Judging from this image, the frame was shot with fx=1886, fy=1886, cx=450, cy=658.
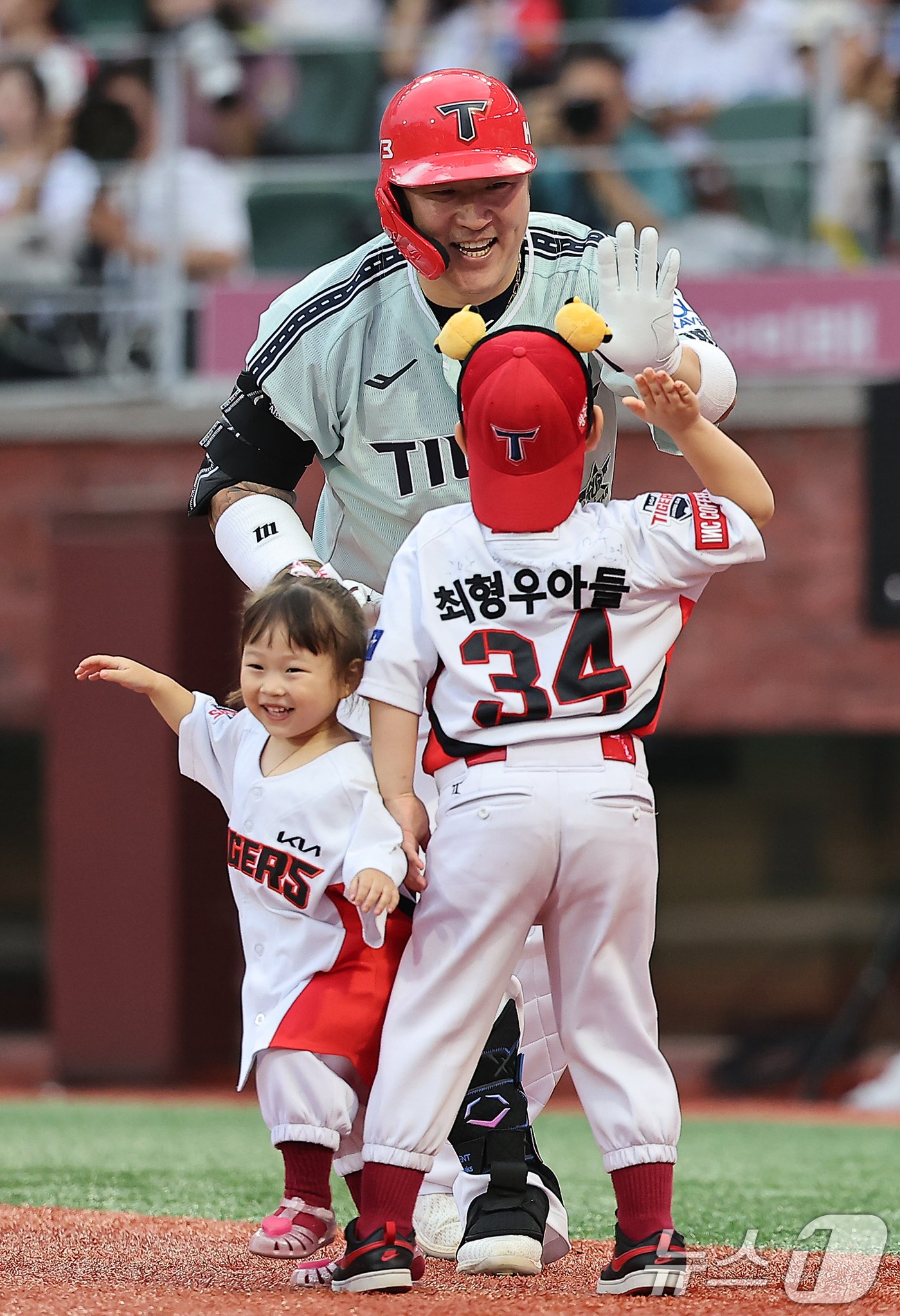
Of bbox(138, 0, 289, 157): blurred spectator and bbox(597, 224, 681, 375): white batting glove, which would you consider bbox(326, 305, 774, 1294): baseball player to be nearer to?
bbox(597, 224, 681, 375): white batting glove

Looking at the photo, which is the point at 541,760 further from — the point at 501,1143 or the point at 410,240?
the point at 410,240

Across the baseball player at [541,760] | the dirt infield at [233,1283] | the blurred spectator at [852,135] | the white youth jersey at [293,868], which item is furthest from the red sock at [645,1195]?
the blurred spectator at [852,135]

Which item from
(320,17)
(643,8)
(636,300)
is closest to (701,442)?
(636,300)

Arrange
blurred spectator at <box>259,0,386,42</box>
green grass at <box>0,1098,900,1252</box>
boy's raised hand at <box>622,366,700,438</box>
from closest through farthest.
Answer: boy's raised hand at <box>622,366,700,438</box> → green grass at <box>0,1098,900,1252</box> → blurred spectator at <box>259,0,386,42</box>

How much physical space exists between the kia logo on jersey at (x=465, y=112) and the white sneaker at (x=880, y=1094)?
18.7ft

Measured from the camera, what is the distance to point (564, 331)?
3012 mm

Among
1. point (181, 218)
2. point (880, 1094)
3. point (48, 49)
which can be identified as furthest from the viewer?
point (48, 49)

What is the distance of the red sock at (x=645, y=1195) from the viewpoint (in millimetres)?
2936

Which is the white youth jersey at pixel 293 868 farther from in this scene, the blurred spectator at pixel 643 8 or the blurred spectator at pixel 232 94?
the blurred spectator at pixel 643 8

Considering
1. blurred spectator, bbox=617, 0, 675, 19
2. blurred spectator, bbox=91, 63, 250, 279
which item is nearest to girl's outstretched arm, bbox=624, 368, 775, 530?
blurred spectator, bbox=91, 63, 250, 279

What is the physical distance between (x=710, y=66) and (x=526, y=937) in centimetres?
668

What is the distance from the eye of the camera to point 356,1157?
314cm

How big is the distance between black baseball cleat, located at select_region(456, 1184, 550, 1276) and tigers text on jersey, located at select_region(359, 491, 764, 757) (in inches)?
33.5
